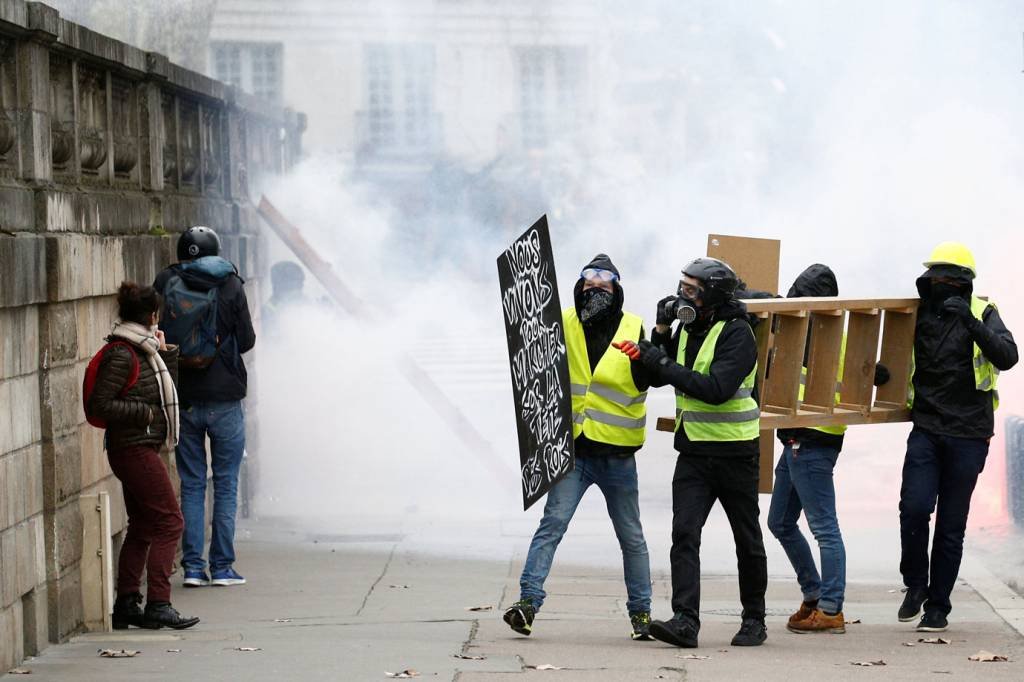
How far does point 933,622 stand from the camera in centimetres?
694

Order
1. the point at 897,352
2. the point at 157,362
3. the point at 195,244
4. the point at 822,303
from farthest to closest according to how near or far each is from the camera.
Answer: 1. the point at 195,244
2. the point at 897,352
3. the point at 822,303
4. the point at 157,362

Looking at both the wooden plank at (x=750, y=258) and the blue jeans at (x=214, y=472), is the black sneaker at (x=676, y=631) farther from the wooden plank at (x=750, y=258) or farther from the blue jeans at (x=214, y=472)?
the blue jeans at (x=214, y=472)

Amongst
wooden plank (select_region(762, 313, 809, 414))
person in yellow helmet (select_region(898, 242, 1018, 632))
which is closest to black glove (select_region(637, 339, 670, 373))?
wooden plank (select_region(762, 313, 809, 414))

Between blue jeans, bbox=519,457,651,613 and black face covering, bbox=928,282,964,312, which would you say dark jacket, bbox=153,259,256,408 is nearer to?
blue jeans, bbox=519,457,651,613

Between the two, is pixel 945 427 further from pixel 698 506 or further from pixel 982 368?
pixel 698 506

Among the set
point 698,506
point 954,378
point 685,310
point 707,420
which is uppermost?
point 685,310

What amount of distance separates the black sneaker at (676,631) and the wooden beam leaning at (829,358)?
0.85m

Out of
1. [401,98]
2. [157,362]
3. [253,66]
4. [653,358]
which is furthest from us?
[253,66]

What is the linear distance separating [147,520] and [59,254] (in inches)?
46.6

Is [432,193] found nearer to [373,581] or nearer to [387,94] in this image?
[387,94]

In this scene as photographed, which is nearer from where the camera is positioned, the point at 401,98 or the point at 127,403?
the point at 127,403

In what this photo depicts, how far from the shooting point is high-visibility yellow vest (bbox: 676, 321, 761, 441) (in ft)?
20.8

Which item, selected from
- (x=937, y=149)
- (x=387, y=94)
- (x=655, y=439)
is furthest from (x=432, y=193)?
(x=937, y=149)

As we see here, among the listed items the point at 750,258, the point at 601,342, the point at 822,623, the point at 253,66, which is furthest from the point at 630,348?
the point at 253,66
